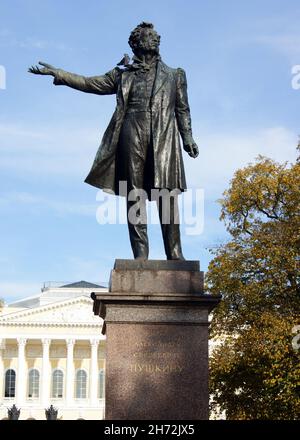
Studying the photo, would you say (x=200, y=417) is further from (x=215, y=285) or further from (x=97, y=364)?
(x=97, y=364)

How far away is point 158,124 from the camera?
9.35m

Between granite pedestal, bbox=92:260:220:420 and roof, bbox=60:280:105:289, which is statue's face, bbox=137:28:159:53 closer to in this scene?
granite pedestal, bbox=92:260:220:420

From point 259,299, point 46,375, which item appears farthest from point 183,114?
point 46,375

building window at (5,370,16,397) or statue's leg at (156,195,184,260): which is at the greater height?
building window at (5,370,16,397)

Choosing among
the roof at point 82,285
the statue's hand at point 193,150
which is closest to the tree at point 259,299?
the statue's hand at point 193,150

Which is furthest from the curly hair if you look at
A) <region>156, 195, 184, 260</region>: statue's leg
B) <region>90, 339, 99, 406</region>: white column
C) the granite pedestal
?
<region>90, 339, 99, 406</region>: white column

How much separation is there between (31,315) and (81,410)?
32.0 ft

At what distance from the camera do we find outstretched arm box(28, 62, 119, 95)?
9.52 metres

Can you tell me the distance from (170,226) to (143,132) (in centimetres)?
104

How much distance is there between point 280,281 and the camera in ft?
85.5

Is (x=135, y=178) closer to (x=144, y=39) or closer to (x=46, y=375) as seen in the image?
(x=144, y=39)

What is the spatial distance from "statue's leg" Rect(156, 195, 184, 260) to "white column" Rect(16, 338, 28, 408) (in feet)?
224

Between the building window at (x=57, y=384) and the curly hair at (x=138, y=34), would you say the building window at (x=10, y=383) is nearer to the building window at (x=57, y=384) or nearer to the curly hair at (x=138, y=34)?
the building window at (x=57, y=384)

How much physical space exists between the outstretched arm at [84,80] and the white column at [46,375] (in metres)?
67.9
